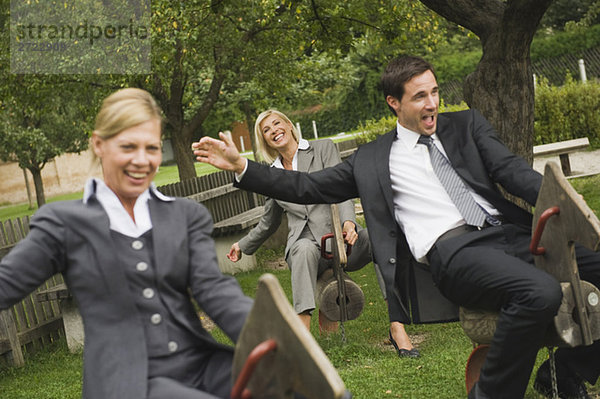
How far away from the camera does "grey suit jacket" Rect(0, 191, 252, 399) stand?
Answer: 257 cm

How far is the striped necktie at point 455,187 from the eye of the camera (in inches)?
170

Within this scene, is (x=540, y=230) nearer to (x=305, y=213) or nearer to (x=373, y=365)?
(x=373, y=365)

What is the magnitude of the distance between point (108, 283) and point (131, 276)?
0.07 metres

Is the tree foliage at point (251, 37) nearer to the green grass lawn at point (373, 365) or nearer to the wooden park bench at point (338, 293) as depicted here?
the green grass lawn at point (373, 365)

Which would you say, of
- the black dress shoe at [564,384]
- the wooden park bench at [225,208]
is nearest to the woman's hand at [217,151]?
the black dress shoe at [564,384]

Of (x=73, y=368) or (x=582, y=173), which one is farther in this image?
(x=582, y=173)

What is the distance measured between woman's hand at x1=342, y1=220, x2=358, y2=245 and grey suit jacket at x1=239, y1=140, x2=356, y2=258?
0.22 meters

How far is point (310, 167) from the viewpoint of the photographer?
22.3 feet

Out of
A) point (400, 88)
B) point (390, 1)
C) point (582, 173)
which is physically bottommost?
point (582, 173)

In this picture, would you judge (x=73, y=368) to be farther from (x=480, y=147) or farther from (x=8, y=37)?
(x=8, y=37)

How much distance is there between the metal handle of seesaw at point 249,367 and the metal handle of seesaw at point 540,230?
1.92 metres

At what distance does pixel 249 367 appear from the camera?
224 cm

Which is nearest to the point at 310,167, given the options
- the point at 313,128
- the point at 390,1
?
the point at 390,1

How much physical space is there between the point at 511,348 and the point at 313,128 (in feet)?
146
